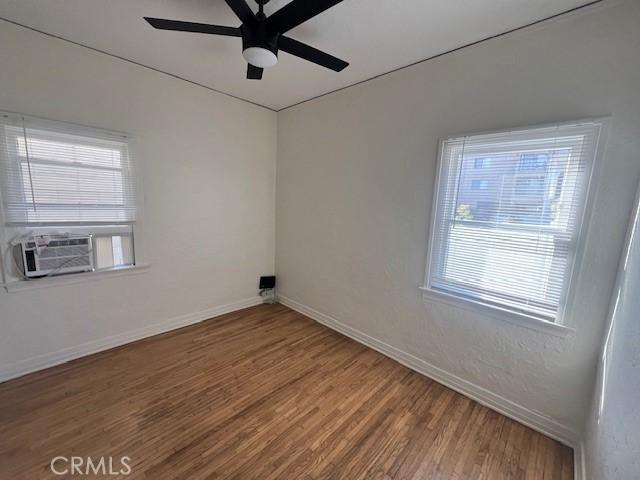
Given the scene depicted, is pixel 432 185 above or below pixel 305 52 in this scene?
below

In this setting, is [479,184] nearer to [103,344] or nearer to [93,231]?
[93,231]

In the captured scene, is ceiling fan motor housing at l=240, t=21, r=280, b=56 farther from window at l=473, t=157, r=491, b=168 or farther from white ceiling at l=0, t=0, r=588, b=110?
window at l=473, t=157, r=491, b=168

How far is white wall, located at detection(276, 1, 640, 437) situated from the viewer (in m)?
1.47

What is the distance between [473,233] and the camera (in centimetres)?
199

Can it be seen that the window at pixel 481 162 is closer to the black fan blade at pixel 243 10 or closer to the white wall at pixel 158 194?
the black fan blade at pixel 243 10

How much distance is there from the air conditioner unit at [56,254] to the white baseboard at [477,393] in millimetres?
2533

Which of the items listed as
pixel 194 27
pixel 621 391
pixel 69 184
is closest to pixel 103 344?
pixel 69 184

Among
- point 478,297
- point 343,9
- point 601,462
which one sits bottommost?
point 601,462

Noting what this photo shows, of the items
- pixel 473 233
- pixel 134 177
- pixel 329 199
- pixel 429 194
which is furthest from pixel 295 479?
pixel 134 177

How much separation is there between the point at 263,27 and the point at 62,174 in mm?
2051

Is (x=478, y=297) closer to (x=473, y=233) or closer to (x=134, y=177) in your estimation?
(x=473, y=233)

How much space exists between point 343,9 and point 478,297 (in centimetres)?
220

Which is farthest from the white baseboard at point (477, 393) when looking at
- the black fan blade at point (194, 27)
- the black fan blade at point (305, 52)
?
the black fan blade at point (194, 27)

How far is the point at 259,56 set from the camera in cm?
155
